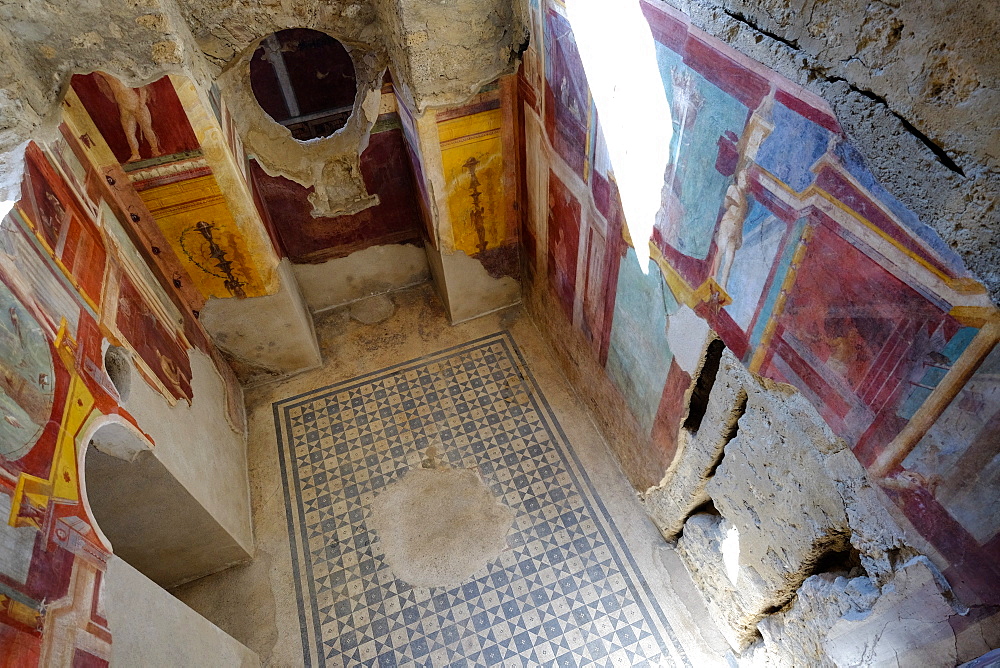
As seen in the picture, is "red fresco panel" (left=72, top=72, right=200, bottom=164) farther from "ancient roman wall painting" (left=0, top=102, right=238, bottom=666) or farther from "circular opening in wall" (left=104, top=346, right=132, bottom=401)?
"circular opening in wall" (left=104, top=346, right=132, bottom=401)

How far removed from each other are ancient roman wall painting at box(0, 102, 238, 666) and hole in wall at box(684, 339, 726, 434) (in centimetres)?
222

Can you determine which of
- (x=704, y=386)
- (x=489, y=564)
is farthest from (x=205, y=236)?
(x=704, y=386)

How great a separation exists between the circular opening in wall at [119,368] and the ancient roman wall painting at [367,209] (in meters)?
1.61

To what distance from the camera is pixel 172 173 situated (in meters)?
3.11

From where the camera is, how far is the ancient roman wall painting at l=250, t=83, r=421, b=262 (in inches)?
153

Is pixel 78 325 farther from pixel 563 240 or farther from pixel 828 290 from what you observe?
pixel 828 290

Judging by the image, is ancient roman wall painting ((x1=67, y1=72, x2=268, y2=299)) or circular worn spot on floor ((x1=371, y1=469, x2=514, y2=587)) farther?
circular worn spot on floor ((x1=371, y1=469, x2=514, y2=587))

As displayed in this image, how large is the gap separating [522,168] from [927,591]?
2.99 meters

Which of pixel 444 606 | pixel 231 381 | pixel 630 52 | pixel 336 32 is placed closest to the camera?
pixel 630 52

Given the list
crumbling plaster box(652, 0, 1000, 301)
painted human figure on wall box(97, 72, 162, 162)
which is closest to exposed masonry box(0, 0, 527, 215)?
painted human figure on wall box(97, 72, 162, 162)

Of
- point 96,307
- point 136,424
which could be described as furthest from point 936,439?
point 96,307

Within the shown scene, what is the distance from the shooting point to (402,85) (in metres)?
3.41

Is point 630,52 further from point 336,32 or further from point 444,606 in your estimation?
point 444,606

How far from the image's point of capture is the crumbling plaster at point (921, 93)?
110 cm
